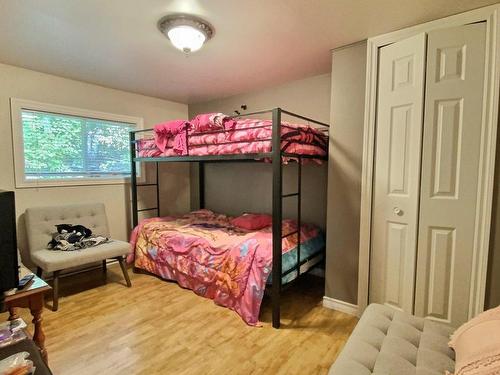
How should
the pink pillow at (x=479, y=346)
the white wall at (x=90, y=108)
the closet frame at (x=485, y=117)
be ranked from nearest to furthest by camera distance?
the pink pillow at (x=479, y=346), the closet frame at (x=485, y=117), the white wall at (x=90, y=108)

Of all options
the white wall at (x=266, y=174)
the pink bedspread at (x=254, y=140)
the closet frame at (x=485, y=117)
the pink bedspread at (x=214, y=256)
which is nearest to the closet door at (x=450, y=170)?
the closet frame at (x=485, y=117)

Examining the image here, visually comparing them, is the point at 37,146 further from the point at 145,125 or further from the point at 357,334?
the point at 357,334

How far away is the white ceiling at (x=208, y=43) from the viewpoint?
1691 millimetres

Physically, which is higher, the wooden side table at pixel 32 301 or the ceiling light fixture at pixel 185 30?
Result: the ceiling light fixture at pixel 185 30

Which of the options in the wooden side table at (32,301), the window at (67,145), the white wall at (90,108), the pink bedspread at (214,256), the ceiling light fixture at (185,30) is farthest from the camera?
the window at (67,145)

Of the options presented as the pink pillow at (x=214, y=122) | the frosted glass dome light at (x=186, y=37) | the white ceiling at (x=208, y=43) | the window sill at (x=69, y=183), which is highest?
the white ceiling at (x=208, y=43)

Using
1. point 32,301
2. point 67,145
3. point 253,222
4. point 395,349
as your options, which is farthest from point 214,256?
point 67,145

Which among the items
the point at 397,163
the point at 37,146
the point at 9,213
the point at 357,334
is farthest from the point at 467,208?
the point at 37,146

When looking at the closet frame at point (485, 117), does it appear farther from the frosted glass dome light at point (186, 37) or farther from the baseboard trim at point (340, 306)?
the frosted glass dome light at point (186, 37)

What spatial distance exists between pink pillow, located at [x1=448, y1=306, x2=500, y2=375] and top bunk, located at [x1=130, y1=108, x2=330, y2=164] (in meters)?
1.43

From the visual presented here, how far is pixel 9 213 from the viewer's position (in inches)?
52.2

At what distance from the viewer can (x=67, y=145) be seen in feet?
10.3

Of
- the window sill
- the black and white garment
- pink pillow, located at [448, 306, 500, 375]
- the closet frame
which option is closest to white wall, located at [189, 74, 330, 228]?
the closet frame

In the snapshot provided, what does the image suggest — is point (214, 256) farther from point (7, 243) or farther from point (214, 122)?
point (7, 243)
